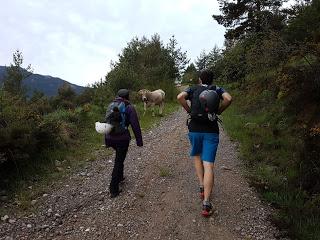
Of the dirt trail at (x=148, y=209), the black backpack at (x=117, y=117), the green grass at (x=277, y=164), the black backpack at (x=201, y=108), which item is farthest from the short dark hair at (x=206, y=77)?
the green grass at (x=277, y=164)

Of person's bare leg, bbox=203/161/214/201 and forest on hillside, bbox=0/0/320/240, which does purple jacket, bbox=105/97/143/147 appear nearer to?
person's bare leg, bbox=203/161/214/201

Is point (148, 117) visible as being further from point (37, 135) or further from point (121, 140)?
point (121, 140)

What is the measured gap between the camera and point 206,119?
21.9ft

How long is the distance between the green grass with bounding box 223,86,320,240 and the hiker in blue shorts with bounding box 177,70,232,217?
1.22 metres

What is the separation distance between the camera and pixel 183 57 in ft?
137

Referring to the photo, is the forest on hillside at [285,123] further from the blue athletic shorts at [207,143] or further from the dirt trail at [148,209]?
the blue athletic shorts at [207,143]

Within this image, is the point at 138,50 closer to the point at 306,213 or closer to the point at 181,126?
the point at 181,126

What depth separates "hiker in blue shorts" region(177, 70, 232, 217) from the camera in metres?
6.55

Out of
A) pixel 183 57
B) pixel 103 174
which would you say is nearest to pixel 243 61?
pixel 103 174

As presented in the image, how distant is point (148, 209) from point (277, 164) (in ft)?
11.6

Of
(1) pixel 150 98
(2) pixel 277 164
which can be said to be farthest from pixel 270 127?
(1) pixel 150 98

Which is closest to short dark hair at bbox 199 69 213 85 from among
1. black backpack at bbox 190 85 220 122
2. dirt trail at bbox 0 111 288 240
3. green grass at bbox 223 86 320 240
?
black backpack at bbox 190 85 220 122

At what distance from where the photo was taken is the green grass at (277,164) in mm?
6523

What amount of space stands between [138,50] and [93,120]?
964 inches
